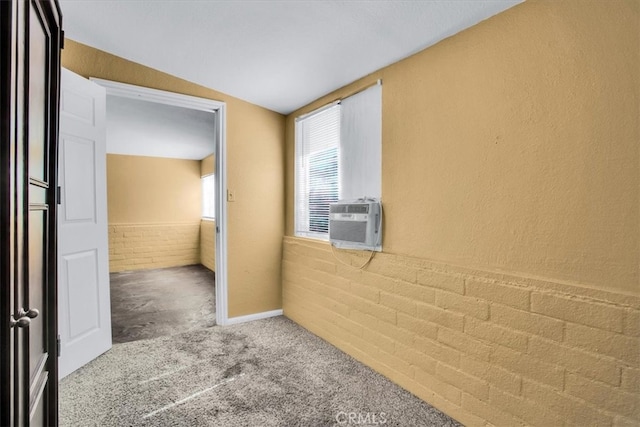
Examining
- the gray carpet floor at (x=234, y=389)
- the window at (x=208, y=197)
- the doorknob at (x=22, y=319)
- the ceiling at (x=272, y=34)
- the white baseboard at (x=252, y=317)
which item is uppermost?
the ceiling at (x=272, y=34)

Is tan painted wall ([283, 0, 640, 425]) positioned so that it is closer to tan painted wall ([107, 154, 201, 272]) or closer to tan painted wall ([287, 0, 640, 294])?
tan painted wall ([287, 0, 640, 294])

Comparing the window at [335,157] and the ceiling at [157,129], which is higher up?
the ceiling at [157,129]

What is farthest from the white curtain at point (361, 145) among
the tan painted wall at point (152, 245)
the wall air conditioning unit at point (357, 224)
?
the tan painted wall at point (152, 245)

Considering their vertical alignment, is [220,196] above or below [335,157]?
below

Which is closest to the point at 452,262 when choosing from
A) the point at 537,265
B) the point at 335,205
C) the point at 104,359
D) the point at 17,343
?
the point at 537,265

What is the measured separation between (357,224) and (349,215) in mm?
105

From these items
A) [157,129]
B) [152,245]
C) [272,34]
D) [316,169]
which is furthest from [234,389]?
[152,245]

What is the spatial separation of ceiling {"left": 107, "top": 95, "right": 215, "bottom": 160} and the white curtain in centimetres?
219

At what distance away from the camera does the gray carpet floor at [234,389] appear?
5.86 ft

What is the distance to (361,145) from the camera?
2480mm

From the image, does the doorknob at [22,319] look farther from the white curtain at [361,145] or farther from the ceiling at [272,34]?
the white curtain at [361,145]

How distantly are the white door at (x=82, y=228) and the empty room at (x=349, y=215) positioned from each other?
0.06 ft

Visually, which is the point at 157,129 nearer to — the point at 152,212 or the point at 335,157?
the point at 152,212

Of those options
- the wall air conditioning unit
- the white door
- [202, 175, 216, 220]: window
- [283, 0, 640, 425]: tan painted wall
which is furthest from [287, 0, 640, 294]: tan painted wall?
[202, 175, 216, 220]: window
